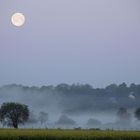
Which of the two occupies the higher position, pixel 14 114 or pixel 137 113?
pixel 137 113

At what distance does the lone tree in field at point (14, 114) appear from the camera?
358 ft

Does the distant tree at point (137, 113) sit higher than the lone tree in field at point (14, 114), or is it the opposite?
the distant tree at point (137, 113)

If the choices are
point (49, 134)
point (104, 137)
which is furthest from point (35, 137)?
point (104, 137)

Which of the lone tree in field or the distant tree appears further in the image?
the distant tree

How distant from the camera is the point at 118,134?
1928 inches

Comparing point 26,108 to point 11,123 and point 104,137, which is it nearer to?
point 11,123

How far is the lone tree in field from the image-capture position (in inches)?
4296

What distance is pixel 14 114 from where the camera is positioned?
110188mm

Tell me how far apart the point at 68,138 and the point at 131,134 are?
6.45m

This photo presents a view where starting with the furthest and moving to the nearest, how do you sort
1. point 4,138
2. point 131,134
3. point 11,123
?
point 11,123 → point 131,134 → point 4,138

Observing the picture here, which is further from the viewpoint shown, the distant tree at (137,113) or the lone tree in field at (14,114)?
the distant tree at (137,113)

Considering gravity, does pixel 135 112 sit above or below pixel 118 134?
above

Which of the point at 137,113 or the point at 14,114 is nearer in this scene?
the point at 14,114

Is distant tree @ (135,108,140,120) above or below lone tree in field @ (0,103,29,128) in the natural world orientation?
above
